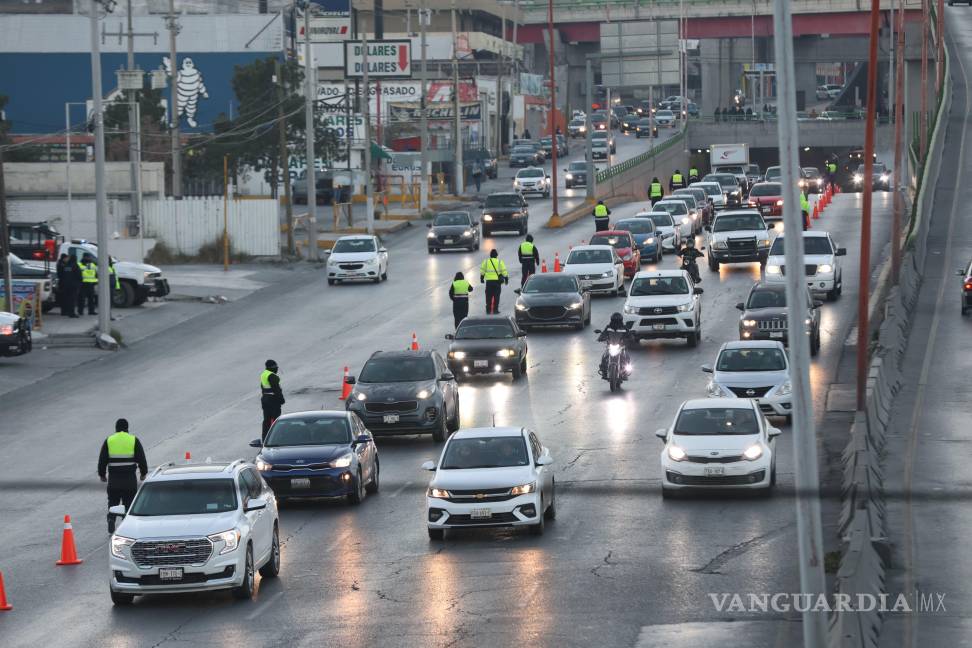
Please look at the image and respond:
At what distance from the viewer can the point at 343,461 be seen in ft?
81.5

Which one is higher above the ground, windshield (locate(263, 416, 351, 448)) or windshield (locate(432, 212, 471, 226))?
windshield (locate(432, 212, 471, 226))

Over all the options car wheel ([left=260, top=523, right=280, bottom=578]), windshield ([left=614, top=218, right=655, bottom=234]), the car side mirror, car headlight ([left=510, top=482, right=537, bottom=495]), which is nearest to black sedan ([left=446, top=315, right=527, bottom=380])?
car headlight ([left=510, top=482, right=537, bottom=495])

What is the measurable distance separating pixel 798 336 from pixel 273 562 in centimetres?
826

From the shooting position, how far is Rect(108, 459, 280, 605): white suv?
18.9 metres

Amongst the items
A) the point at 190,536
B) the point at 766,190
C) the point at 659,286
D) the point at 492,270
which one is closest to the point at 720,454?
the point at 190,536

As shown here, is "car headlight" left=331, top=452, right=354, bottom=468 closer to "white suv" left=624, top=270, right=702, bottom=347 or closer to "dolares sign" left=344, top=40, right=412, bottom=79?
"white suv" left=624, top=270, right=702, bottom=347

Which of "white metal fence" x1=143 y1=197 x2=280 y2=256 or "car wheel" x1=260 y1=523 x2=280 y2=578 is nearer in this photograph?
"car wheel" x1=260 y1=523 x2=280 y2=578

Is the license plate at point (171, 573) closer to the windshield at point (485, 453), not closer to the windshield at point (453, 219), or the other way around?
the windshield at point (485, 453)

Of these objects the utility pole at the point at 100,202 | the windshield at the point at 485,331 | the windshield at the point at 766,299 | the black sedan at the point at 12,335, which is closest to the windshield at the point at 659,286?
the windshield at the point at 766,299

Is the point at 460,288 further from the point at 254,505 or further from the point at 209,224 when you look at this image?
the point at 254,505

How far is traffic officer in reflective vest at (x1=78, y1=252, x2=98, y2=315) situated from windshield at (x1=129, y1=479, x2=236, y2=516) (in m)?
29.0

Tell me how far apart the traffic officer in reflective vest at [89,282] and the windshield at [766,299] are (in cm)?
1888

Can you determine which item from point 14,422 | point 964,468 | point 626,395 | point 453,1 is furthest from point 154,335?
point 453,1

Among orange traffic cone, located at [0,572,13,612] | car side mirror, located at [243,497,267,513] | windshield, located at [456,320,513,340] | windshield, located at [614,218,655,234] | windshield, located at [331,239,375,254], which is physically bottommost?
orange traffic cone, located at [0,572,13,612]
